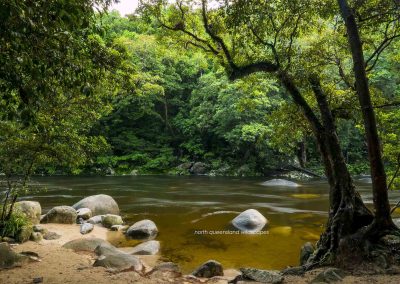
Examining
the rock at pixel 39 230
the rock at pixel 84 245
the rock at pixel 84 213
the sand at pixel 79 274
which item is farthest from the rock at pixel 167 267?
the rock at pixel 84 213

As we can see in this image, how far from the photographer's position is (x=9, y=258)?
685 centimetres

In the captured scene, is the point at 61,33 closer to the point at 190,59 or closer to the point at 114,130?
the point at 190,59

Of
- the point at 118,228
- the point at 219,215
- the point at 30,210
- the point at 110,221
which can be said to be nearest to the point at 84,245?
the point at 118,228

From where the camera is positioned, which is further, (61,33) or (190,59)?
(190,59)

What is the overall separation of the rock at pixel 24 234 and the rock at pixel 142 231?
2.87 m

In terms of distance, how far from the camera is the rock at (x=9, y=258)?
673cm

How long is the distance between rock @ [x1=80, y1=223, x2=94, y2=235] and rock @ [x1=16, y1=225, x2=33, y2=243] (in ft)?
5.96

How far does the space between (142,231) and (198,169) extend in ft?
75.2

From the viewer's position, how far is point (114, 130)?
3994 cm

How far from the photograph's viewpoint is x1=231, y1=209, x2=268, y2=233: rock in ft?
38.5

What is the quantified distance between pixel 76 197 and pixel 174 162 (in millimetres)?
18620

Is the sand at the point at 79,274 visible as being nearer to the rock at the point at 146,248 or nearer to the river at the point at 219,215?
the rock at the point at 146,248

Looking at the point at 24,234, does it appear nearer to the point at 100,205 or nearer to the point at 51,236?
the point at 51,236

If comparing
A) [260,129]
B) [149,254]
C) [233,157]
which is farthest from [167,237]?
[233,157]
